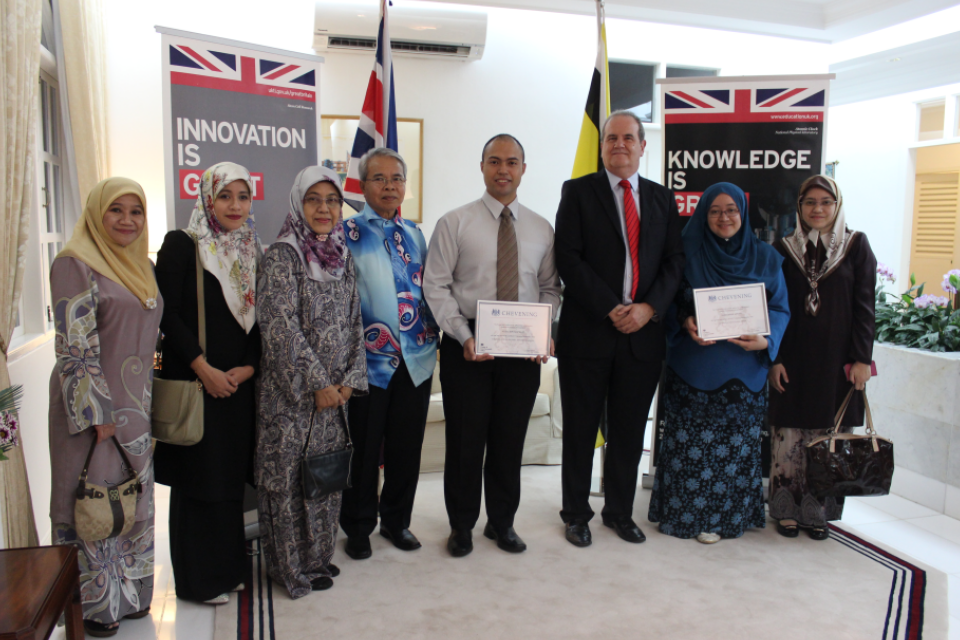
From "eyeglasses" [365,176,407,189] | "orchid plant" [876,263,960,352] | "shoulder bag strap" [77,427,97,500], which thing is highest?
"eyeglasses" [365,176,407,189]

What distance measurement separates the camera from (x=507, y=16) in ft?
17.4

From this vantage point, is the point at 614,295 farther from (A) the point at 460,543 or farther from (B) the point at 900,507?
(B) the point at 900,507

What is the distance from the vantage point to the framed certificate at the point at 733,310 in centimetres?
269

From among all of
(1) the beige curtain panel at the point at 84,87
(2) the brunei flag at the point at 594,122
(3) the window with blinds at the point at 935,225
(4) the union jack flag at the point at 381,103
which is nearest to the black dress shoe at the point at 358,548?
(4) the union jack flag at the point at 381,103

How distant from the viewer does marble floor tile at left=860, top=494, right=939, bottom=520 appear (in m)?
3.45

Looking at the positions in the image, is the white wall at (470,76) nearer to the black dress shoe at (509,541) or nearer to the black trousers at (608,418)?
the black trousers at (608,418)

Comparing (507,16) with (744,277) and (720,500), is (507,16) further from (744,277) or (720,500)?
(720,500)

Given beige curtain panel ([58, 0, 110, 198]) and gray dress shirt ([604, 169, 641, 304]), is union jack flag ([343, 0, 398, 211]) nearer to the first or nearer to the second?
gray dress shirt ([604, 169, 641, 304])

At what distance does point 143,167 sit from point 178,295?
2.85 m

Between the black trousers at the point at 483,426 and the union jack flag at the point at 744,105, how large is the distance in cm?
176

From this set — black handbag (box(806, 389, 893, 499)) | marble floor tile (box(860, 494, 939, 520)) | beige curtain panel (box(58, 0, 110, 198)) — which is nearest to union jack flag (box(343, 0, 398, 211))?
beige curtain panel (box(58, 0, 110, 198))

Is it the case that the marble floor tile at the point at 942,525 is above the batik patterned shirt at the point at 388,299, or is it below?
below

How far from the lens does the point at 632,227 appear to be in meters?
2.77

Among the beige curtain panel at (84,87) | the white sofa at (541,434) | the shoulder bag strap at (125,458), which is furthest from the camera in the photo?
the white sofa at (541,434)
